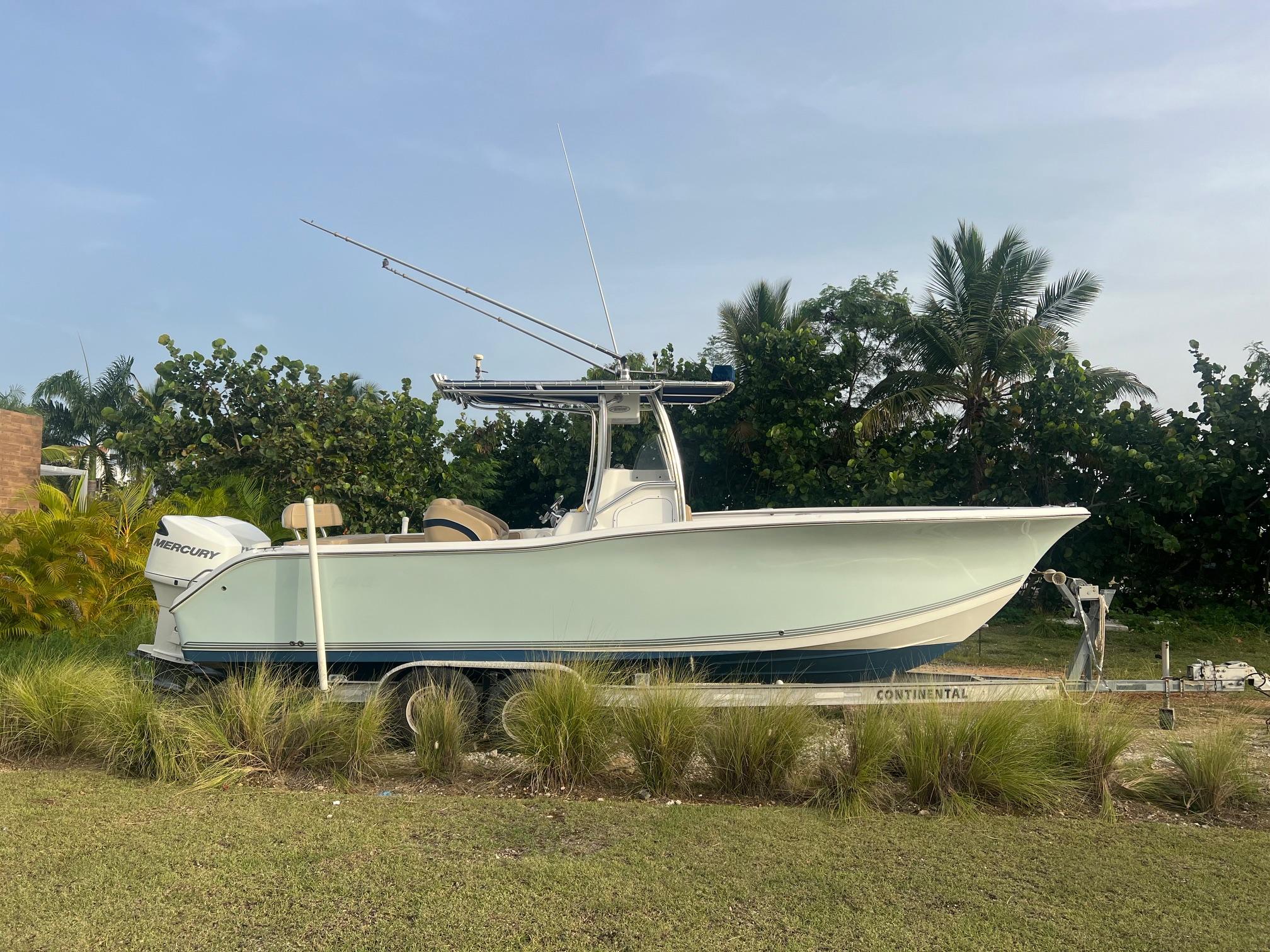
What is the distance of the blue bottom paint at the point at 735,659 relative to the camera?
5777 millimetres

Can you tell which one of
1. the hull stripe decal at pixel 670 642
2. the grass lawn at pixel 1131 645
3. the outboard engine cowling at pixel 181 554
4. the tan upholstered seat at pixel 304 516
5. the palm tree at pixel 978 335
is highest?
the palm tree at pixel 978 335

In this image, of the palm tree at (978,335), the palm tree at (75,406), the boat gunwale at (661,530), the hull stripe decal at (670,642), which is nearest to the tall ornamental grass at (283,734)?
the hull stripe decal at (670,642)

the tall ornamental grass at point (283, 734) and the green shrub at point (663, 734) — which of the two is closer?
the green shrub at point (663, 734)

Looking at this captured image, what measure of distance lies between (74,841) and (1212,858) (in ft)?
16.1

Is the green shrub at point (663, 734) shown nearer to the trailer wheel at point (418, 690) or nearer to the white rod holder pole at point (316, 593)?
the trailer wheel at point (418, 690)

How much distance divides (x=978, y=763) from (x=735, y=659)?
1.64m

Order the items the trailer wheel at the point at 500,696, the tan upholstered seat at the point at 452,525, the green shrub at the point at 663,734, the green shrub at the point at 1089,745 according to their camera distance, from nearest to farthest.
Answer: the green shrub at the point at 1089,745
the green shrub at the point at 663,734
the trailer wheel at the point at 500,696
the tan upholstered seat at the point at 452,525

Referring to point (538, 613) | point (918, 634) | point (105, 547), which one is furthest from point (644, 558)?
point (105, 547)

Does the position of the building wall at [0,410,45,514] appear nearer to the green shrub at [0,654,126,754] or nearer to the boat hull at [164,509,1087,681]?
the green shrub at [0,654,126,754]

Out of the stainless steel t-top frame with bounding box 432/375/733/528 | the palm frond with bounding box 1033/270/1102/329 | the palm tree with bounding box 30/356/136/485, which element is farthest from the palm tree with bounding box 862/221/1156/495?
the palm tree with bounding box 30/356/136/485

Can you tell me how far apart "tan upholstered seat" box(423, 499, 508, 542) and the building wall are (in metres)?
7.33

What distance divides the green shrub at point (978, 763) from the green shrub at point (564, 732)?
63.3 inches

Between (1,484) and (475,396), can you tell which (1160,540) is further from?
(1,484)

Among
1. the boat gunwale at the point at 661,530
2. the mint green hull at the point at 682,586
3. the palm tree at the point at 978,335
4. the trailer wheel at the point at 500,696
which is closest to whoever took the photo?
the boat gunwale at the point at 661,530
